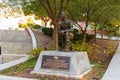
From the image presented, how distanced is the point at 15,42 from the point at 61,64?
31.8 feet

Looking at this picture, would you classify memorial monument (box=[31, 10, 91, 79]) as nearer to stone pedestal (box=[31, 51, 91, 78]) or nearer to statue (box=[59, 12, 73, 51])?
stone pedestal (box=[31, 51, 91, 78])

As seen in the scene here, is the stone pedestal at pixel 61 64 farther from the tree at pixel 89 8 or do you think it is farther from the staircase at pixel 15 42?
the staircase at pixel 15 42

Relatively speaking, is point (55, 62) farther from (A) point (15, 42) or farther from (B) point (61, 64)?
(A) point (15, 42)

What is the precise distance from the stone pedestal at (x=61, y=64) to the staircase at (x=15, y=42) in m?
6.24

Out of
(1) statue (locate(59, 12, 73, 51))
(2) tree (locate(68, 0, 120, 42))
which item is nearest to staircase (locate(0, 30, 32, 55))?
(2) tree (locate(68, 0, 120, 42))

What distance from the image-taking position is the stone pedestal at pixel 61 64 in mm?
7582

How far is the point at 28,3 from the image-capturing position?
1194 centimetres

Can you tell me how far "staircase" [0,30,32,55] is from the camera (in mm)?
14414

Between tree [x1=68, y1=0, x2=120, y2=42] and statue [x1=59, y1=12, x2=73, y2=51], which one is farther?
tree [x1=68, y1=0, x2=120, y2=42]

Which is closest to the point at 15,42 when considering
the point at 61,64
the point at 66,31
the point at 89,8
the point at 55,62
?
the point at 89,8

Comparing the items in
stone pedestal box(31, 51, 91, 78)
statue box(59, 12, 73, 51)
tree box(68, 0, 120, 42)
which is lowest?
stone pedestal box(31, 51, 91, 78)

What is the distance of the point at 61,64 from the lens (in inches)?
302

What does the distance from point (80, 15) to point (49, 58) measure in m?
7.87

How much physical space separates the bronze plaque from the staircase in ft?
20.6
